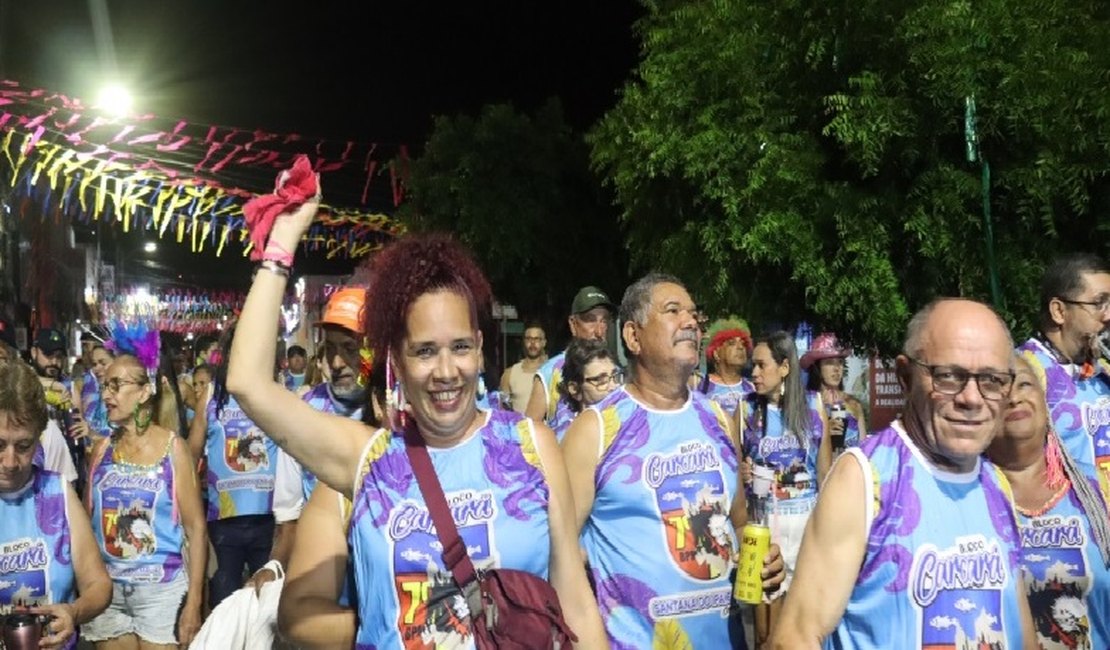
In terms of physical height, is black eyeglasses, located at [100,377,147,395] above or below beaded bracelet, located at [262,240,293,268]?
above

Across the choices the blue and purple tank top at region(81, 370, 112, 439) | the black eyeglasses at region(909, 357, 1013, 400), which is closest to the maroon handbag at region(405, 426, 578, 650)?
the black eyeglasses at region(909, 357, 1013, 400)

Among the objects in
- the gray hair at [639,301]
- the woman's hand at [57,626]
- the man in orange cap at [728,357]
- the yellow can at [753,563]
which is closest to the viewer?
the yellow can at [753,563]

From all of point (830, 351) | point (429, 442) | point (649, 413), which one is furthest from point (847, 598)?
point (830, 351)

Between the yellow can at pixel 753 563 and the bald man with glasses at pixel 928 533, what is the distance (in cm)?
90

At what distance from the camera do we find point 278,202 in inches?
117

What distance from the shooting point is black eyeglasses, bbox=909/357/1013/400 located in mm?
2918

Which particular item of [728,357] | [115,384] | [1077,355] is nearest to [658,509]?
[1077,355]

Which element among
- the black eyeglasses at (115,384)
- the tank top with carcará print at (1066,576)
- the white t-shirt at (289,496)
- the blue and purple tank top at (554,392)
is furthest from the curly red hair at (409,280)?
the blue and purple tank top at (554,392)

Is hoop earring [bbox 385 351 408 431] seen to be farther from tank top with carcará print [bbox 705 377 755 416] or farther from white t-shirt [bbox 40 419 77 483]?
tank top with carcará print [bbox 705 377 755 416]

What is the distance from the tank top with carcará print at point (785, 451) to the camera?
809 cm

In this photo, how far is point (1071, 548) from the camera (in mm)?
3979

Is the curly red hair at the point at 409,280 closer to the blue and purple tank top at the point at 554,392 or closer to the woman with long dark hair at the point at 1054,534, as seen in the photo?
the woman with long dark hair at the point at 1054,534

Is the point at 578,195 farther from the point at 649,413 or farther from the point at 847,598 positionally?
the point at 847,598

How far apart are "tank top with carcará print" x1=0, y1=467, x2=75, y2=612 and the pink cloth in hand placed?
6.42ft
